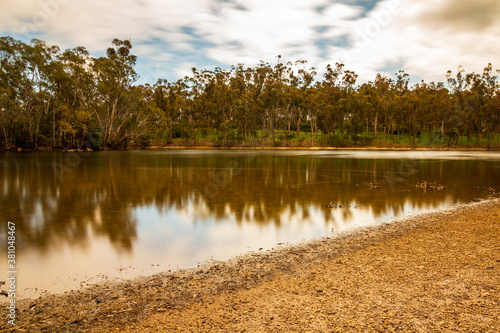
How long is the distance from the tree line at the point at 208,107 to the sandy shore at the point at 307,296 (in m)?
66.4

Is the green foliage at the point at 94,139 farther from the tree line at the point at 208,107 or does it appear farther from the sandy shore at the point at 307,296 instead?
the sandy shore at the point at 307,296

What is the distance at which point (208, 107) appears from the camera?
91.6 m

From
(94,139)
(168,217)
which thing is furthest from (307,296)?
(94,139)

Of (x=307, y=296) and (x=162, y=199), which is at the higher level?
(x=307, y=296)

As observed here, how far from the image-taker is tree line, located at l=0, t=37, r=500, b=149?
65188 millimetres

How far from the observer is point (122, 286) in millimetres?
5508

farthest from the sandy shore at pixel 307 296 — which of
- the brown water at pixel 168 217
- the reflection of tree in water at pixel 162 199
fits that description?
the reflection of tree in water at pixel 162 199

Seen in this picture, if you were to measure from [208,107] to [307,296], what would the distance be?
89.7 meters

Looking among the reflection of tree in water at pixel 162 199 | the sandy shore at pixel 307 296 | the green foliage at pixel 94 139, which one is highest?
the green foliage at pixel 94 139

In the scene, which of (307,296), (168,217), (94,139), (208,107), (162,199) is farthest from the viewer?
(208,107)

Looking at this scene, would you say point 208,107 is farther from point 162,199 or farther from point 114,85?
point 162,199

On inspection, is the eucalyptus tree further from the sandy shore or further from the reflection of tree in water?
the sandy shore

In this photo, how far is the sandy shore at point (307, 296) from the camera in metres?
4.07

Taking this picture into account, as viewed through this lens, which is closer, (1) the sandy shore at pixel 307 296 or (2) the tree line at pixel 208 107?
(1) the sandy shore at pixel 307 296
